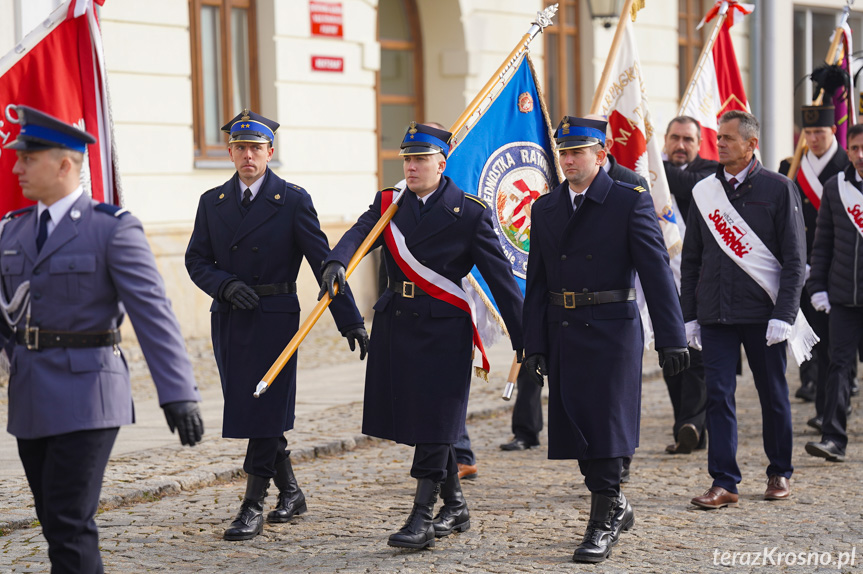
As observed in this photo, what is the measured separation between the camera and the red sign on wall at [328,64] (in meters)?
13.8

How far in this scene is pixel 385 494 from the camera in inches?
274

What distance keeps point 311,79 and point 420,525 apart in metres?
8.71

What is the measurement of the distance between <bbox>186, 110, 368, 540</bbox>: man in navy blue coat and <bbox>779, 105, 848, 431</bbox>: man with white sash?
12.9 feet

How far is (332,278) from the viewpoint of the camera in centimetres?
580

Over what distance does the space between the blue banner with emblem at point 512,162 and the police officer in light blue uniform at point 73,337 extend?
321 cm

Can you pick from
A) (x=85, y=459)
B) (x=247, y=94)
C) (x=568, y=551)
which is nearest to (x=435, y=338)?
(x=568, y=551)

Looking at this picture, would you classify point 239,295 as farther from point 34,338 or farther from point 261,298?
point 34,338

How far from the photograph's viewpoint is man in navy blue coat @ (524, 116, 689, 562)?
5.74m

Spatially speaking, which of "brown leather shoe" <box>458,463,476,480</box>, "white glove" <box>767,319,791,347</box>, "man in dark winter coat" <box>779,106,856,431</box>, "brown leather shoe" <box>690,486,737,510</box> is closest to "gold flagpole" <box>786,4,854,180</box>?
"man in dark winter coat" <box>779,106,856,431</box>

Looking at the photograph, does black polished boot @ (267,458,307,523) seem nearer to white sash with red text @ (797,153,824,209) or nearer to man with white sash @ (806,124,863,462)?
man with white sash @ (806,124,863,462)

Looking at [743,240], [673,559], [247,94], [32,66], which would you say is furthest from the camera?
[247,94]

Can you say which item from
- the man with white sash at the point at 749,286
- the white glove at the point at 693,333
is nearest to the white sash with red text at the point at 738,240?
the man with white sash at the point at 749,286

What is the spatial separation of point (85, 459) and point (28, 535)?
80.6 inches

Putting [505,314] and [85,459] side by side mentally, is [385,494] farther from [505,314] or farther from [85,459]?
[85,459]
